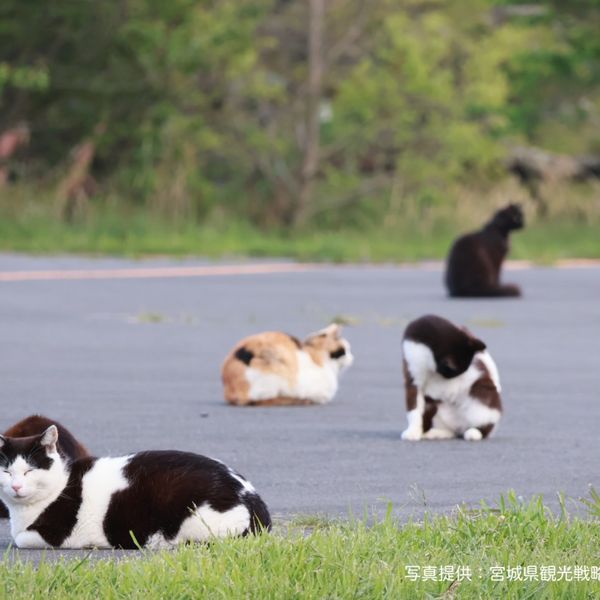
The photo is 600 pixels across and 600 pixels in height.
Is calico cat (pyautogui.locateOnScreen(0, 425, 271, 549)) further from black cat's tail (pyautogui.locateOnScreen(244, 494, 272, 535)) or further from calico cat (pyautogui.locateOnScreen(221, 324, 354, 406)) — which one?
calico cat (pyautogui.locateOnScreen(221, 324, 354, 406))

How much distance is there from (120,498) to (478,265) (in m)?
15.4

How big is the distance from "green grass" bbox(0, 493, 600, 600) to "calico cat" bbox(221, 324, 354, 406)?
478 cm

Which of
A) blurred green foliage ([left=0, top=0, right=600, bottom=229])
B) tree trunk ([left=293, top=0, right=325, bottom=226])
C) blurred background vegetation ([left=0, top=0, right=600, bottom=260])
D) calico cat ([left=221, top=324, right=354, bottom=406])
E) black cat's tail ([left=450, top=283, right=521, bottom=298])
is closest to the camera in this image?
calico cat ([left=221, top=324, right=354, bottom=406])

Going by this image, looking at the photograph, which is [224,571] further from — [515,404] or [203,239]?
[203,239]

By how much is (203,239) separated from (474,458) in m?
22.8

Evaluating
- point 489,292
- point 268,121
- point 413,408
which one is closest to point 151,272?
point 489,292

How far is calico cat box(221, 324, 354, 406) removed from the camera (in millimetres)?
11820

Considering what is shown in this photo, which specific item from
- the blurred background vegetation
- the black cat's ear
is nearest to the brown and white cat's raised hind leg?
the black cat's ear

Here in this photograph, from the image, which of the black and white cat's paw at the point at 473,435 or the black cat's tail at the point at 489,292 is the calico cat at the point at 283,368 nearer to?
the black and white cat's paw at the point at 473,435

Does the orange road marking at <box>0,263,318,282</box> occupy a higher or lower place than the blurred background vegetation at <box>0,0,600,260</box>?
lower

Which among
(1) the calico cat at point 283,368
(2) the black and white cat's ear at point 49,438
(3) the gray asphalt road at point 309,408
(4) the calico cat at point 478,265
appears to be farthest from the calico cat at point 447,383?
(4) the calico cat at point 478,265

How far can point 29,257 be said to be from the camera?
94.1ft

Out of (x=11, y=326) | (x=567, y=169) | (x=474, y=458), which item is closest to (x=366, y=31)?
(x=567, y=169)

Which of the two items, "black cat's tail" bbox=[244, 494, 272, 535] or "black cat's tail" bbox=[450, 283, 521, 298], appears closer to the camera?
"black cat's tail" bbox=[244, 494, 272, 535]
